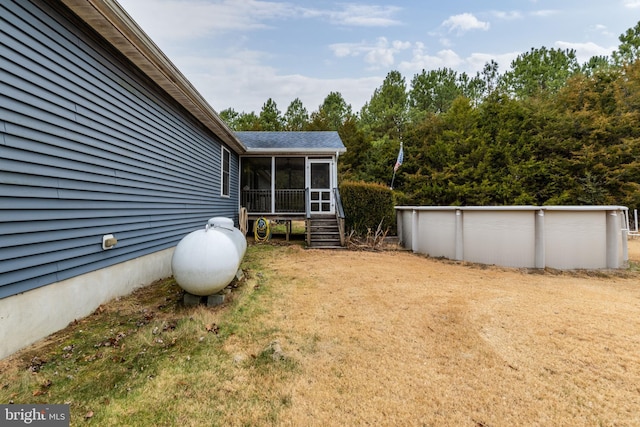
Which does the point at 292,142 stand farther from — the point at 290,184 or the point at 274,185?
the point at 274,185

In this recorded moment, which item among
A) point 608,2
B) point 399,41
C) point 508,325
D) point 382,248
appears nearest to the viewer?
point 508,325

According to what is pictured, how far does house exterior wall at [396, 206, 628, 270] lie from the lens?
5551 millimetres

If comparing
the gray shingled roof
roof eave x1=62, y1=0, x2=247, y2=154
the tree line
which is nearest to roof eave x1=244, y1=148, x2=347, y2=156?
the gray shingled roof

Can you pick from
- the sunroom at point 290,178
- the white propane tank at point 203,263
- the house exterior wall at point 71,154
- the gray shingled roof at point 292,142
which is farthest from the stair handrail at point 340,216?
the white propane tank at point 203,263

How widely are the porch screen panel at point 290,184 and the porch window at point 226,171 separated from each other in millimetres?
1940

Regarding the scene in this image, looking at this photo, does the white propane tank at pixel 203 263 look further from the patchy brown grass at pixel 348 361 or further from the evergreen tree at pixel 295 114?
the evergreen tree at pixel 295 114

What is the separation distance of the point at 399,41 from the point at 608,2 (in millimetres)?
8361

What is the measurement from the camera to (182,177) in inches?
229

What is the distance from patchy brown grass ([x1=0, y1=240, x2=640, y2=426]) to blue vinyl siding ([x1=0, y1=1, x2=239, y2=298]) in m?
0.84

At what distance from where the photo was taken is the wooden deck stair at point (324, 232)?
859 cm

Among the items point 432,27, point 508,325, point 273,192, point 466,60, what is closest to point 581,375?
point 508,325

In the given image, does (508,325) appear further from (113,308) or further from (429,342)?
(113,308)

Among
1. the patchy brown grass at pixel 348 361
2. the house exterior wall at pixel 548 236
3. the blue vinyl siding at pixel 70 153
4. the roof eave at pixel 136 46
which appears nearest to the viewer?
the patchy brown grass at pixel 348 361

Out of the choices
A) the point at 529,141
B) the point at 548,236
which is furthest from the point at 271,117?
the point at 548,236
